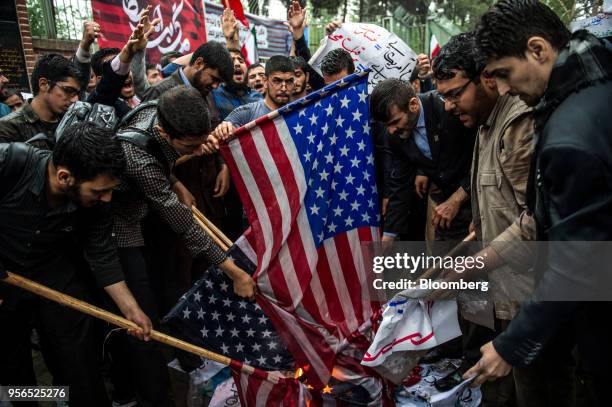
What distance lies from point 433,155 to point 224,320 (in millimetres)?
1828

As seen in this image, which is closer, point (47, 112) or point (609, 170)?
point (609, 170)

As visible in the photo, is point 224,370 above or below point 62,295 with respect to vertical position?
below

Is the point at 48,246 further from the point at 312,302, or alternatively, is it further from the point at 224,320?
the point at 312,302

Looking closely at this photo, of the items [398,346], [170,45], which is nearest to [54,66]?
[398,346]

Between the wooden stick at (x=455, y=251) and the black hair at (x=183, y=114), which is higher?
the black hair at (x=183, y=114)

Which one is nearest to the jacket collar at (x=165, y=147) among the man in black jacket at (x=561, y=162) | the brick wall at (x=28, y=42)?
the man in black jacket at (x=561, y=162)

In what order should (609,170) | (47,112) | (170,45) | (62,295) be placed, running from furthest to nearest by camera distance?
(170,45)
(47,112)
(62,295)
(609,170)

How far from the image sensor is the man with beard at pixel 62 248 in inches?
91.2

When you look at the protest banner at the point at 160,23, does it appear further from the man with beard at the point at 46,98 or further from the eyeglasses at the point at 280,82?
the eyeglasses at the point at 280,82

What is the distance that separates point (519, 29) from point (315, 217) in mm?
1562

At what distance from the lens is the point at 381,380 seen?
9.37ft

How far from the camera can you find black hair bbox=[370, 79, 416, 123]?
327 cm

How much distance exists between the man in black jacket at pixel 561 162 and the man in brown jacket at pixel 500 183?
0.43m

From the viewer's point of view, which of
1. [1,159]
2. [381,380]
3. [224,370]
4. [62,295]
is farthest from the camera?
Result: [224,370]
